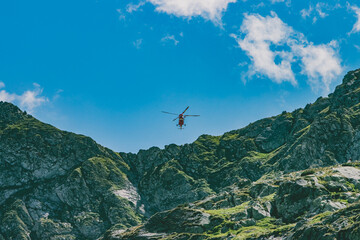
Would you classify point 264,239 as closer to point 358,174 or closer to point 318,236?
point 318,236

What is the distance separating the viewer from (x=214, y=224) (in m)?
115

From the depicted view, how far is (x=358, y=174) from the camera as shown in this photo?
113m

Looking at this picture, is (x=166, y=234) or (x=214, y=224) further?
(x=166, y=234)

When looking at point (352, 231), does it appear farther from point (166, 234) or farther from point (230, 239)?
point (166, 234)

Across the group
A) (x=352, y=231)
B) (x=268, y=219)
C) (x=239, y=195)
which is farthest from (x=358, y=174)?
(x=352, y=231)

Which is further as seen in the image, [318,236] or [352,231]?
[318,236]

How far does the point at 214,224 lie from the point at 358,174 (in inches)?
1793

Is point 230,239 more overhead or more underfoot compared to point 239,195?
more underfoot

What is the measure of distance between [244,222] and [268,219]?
6.56 meters

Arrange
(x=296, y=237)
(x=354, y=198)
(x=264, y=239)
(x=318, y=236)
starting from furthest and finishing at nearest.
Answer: (x=354, y=198) → (x=264, y=239) → (x=296, y=237) → (x=318, y=236)

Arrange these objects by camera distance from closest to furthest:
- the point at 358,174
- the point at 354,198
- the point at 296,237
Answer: the point at 296,237 → the point at 354,198 → the point at 358,174

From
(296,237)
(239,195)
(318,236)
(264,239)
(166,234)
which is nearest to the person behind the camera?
(318,236)

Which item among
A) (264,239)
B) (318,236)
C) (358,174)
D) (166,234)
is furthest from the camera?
(166,234)

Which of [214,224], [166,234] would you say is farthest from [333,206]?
[166,234]
